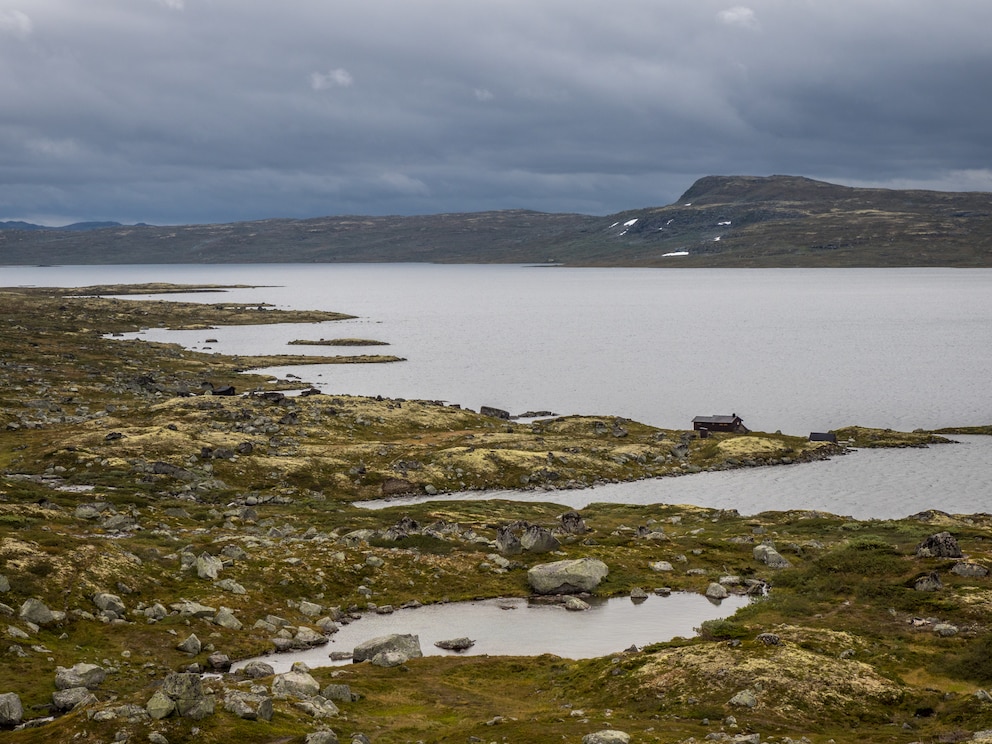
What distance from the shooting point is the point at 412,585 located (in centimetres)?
5681

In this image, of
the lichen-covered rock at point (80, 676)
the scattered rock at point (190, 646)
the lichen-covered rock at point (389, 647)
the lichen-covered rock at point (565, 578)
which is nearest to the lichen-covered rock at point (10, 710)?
the lichen-covered rock at point (80, 676)

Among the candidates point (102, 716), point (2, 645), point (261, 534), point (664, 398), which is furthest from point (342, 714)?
point (664, 398)

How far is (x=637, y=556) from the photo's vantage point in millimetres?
63156

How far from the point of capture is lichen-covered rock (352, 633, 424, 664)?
146 feet

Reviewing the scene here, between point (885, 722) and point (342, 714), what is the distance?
20.5 m

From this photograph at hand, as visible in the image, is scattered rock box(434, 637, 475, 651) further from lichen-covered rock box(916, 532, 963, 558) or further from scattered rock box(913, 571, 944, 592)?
lichen-covered rock box(916, 532, 963, 558)

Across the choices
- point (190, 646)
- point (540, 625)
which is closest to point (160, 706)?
point (190, 646)

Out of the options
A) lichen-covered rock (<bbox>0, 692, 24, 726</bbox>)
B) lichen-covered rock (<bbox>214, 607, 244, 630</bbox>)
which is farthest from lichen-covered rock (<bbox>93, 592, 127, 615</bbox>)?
lichen-covered rock (<bbox>0, 692, 24, 726</bbox>)

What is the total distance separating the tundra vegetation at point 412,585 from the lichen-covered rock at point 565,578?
35.8 inches

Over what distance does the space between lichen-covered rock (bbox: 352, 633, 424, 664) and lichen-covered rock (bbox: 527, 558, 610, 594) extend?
515 inches

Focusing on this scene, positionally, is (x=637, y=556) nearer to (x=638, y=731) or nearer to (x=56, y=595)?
(x=638, y=731)

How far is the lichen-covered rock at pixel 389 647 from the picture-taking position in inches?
1748

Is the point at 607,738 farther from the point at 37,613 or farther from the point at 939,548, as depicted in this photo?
the point at 939,548

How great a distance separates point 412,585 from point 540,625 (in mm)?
9198
